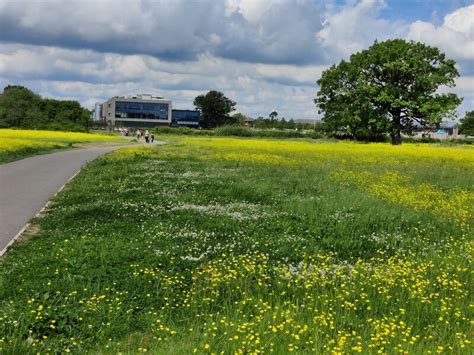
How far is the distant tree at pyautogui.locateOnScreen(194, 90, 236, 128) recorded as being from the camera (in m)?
149

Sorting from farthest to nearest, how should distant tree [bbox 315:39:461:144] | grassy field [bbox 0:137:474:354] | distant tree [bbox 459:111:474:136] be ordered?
distant tree [bbox 459:111:474:136] → distant tree [bbox 315:39:461:144] → grassy field [bbox 0:137:474:354]

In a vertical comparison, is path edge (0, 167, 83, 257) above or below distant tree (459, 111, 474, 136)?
below

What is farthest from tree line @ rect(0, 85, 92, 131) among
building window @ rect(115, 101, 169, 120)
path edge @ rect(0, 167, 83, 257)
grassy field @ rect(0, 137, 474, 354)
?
grassy field @ rect(0, 137, 474, 354)

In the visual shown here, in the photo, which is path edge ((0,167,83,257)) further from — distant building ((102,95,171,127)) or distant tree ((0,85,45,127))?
distant building ((102,95,171,127))

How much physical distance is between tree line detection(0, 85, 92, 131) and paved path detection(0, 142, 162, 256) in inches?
2393

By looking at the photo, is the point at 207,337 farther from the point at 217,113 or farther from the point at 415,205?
the point at 217,113

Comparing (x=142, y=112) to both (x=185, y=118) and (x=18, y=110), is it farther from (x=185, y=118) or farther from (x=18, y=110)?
(x=18, y=110)

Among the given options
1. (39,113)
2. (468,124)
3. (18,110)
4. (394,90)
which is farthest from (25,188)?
(468,124)

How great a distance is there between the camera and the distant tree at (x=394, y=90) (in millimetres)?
61781

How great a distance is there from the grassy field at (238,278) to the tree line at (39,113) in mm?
74417

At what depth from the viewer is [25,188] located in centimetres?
1505

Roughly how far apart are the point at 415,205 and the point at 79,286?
9931 mm

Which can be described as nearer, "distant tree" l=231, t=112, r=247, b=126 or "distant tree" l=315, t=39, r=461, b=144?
"distant tree" l=315, t=39, r=461, b=144

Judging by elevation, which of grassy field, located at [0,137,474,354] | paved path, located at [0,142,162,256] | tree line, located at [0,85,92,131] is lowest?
paved path, located at [0,142,162,256]
